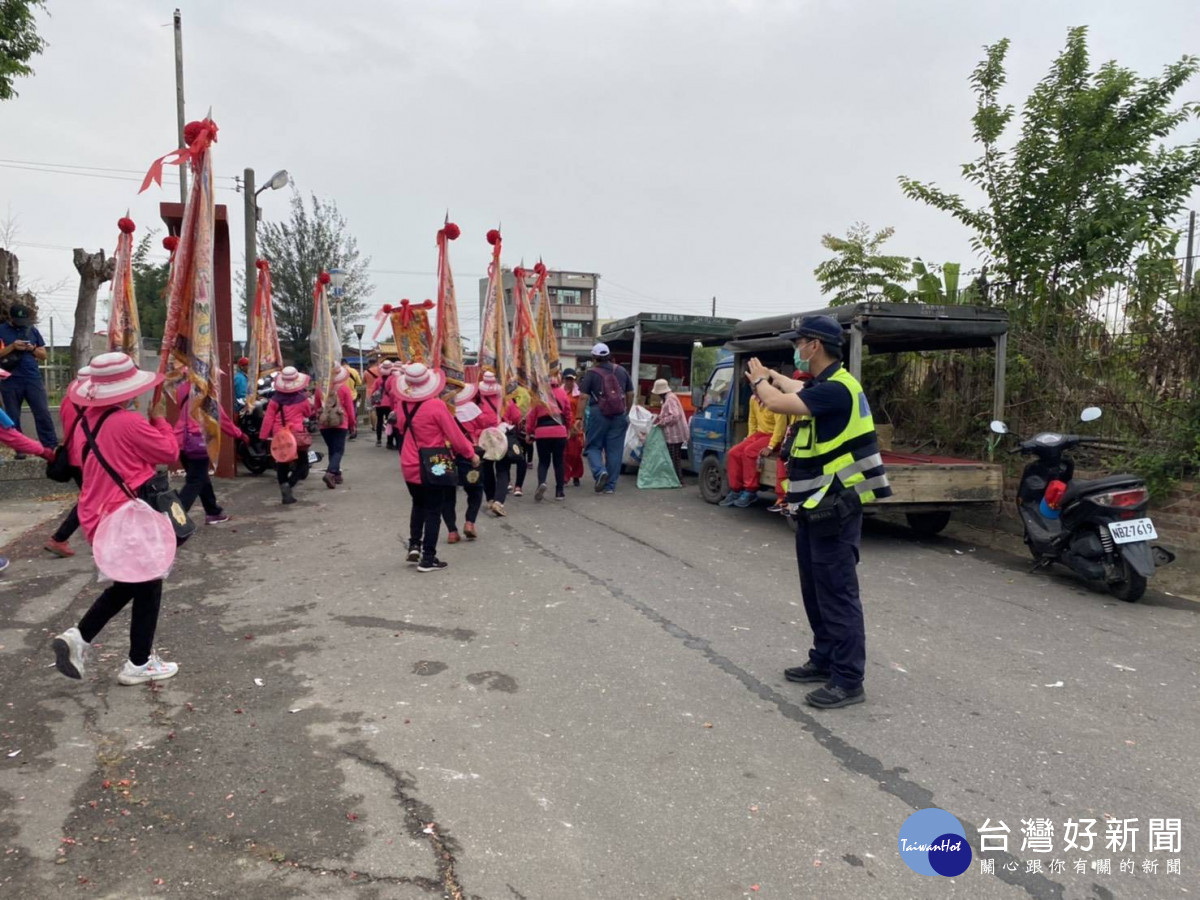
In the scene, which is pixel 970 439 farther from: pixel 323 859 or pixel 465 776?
pixel 323 859

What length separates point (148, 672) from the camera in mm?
4512

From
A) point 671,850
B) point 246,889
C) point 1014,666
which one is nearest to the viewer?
point 246,889

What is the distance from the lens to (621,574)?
700 centimetres

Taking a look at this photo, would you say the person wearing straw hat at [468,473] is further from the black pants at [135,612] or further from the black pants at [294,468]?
the black pants at [135,612]

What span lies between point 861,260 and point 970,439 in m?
5.46

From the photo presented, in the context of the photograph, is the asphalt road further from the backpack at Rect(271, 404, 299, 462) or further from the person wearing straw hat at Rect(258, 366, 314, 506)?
the person wearing straw hat at Rect(258, 366, 314, 506)

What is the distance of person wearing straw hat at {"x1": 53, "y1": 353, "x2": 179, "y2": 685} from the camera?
430 centimetres

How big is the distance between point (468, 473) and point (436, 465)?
1.09 meters

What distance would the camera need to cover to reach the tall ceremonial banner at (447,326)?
30.0ft

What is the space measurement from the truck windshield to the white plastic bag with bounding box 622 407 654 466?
4.75 feet

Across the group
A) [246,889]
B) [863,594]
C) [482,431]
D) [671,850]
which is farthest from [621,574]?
[246,889]

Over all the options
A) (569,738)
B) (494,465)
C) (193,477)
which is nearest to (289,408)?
(193,477)

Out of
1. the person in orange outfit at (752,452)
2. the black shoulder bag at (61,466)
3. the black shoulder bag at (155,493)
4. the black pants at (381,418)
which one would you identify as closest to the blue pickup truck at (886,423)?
the person in orange outfit at (752,452)

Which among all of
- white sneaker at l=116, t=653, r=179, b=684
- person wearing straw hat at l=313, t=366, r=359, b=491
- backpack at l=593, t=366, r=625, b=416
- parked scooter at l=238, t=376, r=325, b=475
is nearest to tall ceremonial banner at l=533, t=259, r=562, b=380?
backpack at l=593, t=366, r=625, b=416
